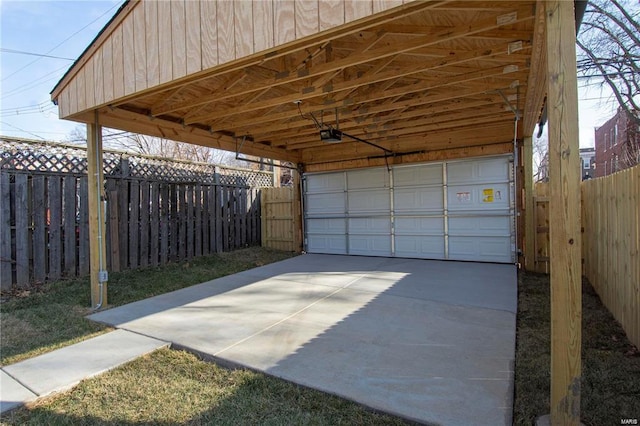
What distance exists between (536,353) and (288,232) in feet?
25.2

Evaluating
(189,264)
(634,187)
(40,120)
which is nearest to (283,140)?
(189,264)

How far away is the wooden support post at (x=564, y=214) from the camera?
1969 millimetres

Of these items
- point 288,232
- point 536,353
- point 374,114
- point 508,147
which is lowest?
point 536,353

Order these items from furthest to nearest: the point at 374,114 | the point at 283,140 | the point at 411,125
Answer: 1. the point at 283,140
2. the point at 411,125
3. the point at 374,114

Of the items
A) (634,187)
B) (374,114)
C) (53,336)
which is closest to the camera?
(634,187)

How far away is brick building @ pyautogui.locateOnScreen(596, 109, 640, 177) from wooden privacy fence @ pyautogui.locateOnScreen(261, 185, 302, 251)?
1194 centimetres

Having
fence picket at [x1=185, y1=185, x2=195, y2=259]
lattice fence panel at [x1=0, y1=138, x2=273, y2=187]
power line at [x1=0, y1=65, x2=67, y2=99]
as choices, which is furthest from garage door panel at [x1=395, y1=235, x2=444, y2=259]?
power line at [x1=0, y1=65, x2=67, y2=99]

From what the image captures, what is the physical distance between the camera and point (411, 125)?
6.70 metres

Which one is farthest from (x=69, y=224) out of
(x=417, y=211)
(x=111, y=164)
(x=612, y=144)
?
(x=612, y=144)

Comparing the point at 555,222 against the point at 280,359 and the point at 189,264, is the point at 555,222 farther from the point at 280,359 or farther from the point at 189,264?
the point at 189,264

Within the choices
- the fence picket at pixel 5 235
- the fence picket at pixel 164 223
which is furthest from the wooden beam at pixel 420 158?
the fence picket at pixel 5 235

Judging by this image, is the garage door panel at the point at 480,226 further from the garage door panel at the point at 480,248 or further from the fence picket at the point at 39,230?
the fence picket at the point at 39,230

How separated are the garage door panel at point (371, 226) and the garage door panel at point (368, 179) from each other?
2.73 feet

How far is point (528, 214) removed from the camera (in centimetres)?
673
